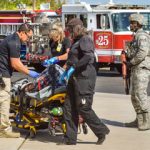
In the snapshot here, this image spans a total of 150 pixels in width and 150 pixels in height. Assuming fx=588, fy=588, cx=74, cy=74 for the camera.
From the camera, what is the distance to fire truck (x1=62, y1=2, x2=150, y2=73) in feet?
64.8

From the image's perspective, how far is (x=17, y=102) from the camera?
28.3ft

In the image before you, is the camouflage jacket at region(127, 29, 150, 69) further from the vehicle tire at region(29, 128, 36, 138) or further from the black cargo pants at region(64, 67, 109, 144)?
the vehicle tire at region(29, 128, 36, 138)

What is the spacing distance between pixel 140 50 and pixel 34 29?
13.8m

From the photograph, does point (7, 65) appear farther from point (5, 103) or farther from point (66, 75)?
point (66, 75)

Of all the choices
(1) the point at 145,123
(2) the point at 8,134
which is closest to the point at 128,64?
→ (1) the point at 145,123

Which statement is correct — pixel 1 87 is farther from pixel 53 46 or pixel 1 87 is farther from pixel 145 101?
pixel 145 101

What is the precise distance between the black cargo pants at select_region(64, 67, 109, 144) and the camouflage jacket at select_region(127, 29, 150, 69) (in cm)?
115

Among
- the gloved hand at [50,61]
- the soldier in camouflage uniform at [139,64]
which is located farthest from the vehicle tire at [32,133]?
the soldier in camouflage uniform at [139,64]

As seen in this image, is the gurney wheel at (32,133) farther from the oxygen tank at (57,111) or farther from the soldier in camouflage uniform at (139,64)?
the soldier in camouflage uniform at (139,64)

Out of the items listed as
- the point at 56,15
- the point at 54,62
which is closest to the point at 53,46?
the point at 54,62

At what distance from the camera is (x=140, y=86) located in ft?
28.9

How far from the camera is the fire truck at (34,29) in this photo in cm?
2084

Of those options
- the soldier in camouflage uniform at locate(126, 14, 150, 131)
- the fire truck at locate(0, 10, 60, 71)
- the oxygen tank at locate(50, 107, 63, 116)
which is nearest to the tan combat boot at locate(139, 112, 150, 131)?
the soldier in camouflage uniform at locate(126, 14, 150, 131)

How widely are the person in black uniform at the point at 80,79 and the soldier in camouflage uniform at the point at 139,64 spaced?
3.85ft
